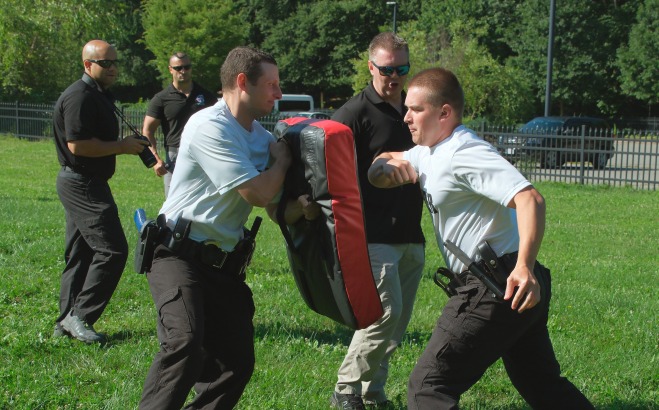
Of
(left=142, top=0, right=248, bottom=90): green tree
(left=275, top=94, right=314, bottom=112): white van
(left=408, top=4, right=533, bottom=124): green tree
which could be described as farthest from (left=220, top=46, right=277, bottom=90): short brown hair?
(left=142, top=0, right=248, bottom=90): green tree

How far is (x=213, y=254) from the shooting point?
161 inches

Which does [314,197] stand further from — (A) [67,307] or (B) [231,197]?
(A) [67,307]

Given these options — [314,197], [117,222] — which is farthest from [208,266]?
[117,222]

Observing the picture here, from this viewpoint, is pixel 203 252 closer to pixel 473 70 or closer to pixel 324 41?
pixel 473 70

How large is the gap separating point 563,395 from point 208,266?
1.83 m

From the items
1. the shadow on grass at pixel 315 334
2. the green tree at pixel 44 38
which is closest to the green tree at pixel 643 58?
the green tree at pixel 44 38

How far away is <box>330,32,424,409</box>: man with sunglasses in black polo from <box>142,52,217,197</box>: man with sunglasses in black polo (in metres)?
3.75

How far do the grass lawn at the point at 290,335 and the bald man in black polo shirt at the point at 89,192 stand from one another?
0.97ft

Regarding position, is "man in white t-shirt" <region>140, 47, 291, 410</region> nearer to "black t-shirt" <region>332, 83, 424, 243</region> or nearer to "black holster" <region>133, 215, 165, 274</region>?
"black holster" <region>133, 215, 165, 274</region>

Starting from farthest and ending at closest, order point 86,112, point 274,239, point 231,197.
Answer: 1. point 274,239
2. point 86,112
3. point 231,197

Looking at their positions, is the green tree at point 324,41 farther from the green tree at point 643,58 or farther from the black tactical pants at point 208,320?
the black tactical pants at point 208,320

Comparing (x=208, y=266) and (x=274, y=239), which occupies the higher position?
(x=208, y=266)

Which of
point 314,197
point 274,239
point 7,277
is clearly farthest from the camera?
point 274,239

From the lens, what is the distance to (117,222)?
6.24m
